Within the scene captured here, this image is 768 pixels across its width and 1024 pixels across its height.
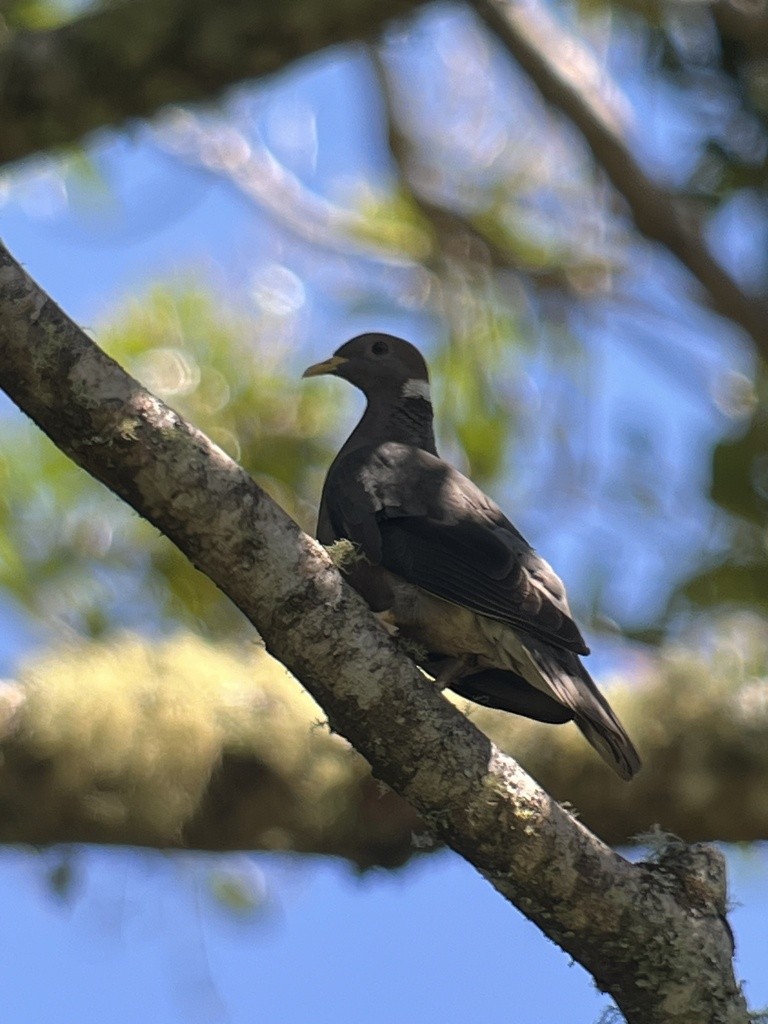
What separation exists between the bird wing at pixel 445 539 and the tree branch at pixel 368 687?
545mm

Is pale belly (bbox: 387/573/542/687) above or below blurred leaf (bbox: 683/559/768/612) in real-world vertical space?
below

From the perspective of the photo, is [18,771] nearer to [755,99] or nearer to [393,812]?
[393,812]

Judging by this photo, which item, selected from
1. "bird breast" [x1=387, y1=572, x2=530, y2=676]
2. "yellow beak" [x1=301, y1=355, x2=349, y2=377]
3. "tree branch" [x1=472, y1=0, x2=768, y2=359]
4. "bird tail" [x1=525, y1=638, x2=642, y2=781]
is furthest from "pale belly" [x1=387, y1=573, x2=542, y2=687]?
"tree branch" [x1=472, y1=0, x2=768, y2=359]

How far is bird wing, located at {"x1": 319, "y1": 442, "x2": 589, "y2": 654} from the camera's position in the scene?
140 inches

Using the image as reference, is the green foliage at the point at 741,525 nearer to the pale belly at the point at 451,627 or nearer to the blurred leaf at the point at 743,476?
the blurred leaf at the point at 743,476

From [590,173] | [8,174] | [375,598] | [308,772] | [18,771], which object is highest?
[590,173]

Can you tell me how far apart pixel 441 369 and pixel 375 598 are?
316 centimetres

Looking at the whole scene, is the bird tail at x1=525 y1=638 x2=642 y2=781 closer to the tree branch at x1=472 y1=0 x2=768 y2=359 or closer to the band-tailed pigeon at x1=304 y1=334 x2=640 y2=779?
the band-tailed pigeon at x1=304 y1=334 x2=640 y2=779

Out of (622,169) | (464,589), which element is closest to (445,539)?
(464,589)

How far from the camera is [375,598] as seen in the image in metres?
3.70

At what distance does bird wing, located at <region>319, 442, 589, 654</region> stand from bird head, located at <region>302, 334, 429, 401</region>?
70cm

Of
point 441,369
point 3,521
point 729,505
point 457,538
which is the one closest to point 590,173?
point 441,369

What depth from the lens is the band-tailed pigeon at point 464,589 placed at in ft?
11.6

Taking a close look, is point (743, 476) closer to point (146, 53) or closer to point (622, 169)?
point (622, 169)
